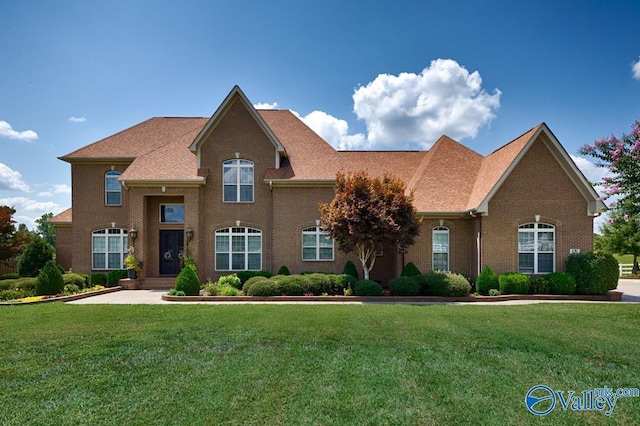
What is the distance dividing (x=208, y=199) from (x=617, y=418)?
17.5m

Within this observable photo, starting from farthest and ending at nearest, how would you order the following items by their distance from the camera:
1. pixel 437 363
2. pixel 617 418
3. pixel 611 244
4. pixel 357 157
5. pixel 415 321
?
1. pixel 611 244
2. pixel 357 157
3. pixel 415 321
4. pixel 437 363
5. pixel 617 418

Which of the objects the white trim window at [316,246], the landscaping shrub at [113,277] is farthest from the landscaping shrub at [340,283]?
the landscaping shrub at [113,277]

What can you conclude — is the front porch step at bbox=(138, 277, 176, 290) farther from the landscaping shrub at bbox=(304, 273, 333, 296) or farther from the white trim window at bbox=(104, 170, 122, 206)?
the landscaping shrub at bbox=(304, 273, 333, 296)

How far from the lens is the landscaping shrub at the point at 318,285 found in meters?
14.9

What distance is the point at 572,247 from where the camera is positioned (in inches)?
642

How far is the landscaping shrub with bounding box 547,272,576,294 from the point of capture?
15.2 metres

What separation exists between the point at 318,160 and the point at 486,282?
1031cm

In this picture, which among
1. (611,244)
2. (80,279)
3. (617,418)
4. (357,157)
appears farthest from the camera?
(611,244)

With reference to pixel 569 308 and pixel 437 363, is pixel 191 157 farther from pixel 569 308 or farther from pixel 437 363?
pixel 569 308

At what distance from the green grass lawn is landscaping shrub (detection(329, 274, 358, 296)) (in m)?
4.30

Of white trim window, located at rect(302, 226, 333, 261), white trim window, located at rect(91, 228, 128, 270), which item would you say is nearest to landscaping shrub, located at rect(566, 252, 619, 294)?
white trim window, located at rect(302, 226, 333, 261)

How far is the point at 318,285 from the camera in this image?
590 inches

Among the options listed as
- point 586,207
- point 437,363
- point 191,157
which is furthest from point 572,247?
point 191,157

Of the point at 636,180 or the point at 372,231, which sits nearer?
the point at 636,180
